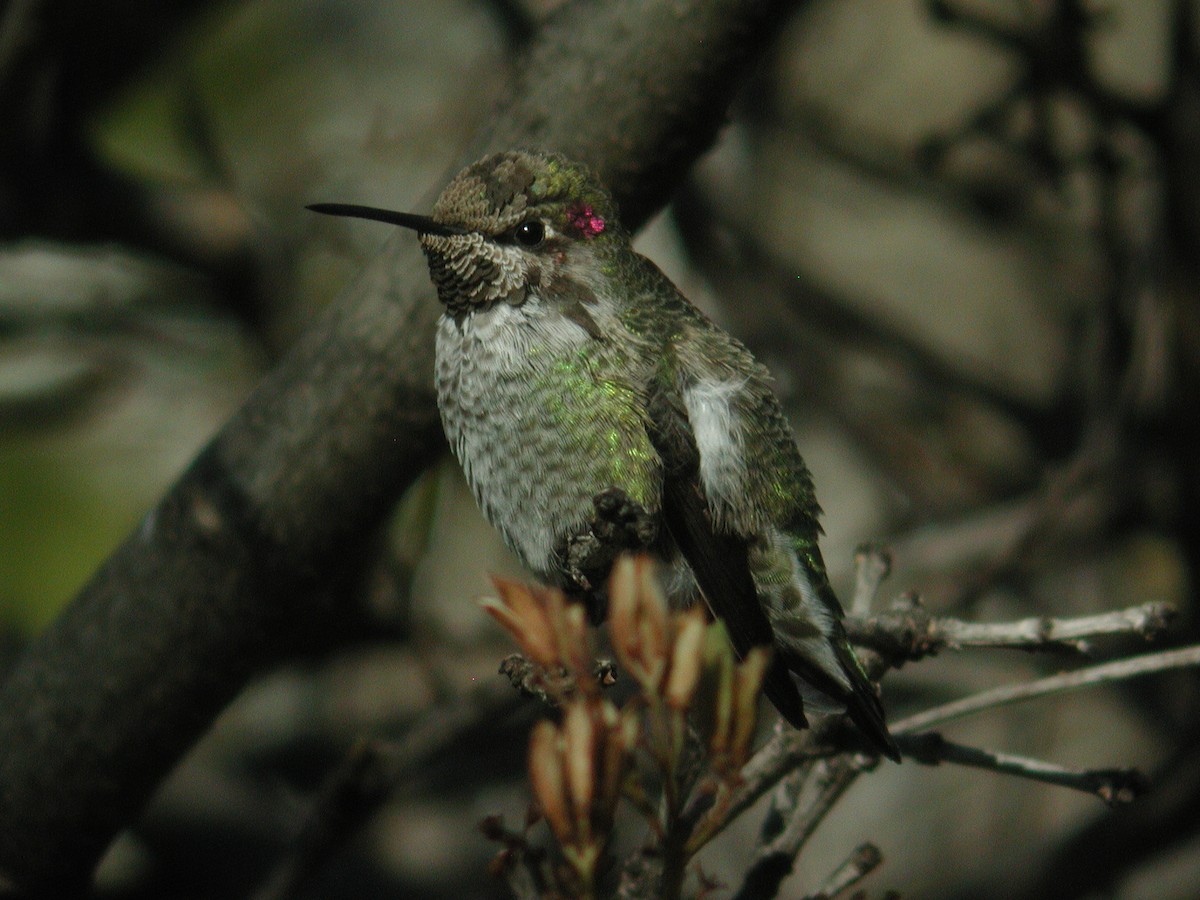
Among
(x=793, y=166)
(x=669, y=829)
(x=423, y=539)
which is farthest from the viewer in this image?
(x=793, y=166)

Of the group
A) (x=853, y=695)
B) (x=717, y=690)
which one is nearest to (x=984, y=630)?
(x=853, y=695)

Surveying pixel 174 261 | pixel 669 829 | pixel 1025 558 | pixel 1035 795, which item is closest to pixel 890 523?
pixel 1025 558

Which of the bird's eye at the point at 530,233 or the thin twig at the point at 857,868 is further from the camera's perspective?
the bird's eye at the point at 530,233

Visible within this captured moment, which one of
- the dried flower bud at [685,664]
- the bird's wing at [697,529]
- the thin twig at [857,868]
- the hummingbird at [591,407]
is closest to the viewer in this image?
the dried flower bud at [685,664]

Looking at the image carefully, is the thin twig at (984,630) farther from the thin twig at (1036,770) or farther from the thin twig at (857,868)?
the thin twig at (857,868)

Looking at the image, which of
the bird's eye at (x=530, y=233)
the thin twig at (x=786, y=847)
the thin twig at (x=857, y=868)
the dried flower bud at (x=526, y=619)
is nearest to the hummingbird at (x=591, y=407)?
the bird's eye at (x=530, y=233)

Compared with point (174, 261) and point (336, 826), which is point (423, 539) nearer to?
point (336, 826)

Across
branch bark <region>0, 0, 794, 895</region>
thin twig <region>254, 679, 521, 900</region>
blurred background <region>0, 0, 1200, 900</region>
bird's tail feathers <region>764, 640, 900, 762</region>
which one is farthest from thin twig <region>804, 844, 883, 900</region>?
blurred background <region>0, 0, 1200, 900</region>
